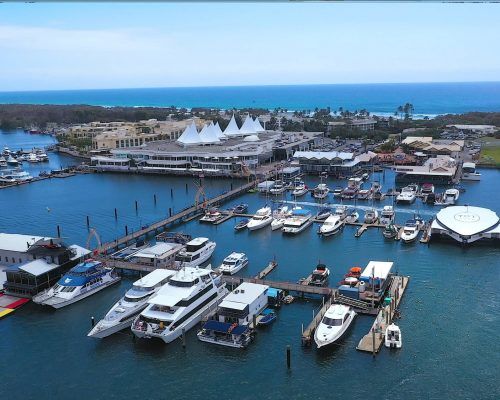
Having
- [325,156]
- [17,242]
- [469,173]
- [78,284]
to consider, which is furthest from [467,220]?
[17,242]

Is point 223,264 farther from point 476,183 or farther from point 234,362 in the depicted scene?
point 476,183

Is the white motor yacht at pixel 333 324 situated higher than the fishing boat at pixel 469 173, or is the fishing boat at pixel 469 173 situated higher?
the white motor yacht at pixel 333 324

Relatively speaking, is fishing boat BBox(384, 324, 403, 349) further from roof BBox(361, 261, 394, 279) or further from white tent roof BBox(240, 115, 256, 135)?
white tent roof BBox(240, 115, 256, 135)

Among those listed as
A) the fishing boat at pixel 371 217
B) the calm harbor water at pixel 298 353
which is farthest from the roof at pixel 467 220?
the fishing boat at pixel 371 217

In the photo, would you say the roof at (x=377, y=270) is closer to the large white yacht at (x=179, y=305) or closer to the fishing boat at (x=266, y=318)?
the fishing boat at (x=266, y=318)

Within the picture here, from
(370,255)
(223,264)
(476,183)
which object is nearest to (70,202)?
(223,264)
